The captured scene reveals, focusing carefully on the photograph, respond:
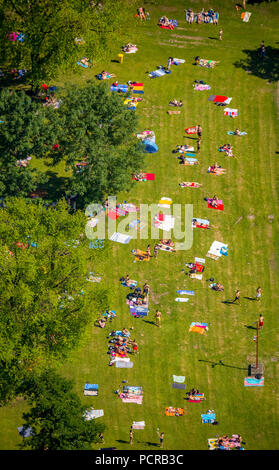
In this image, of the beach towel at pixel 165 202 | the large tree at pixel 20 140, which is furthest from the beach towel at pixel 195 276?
the large tree at pixel 20 140

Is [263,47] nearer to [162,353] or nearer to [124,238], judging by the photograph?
[124,238]

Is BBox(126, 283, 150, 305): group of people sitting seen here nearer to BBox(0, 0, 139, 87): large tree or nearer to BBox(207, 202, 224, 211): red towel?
BBox(207, 202, 224, 211): red towel

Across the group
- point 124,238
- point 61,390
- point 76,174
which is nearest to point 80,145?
point 76,174

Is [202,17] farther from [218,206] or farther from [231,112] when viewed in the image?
[218,206]

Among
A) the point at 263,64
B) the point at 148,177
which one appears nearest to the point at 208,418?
the point at 148,177

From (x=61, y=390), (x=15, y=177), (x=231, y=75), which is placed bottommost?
(x=61, y=390)
